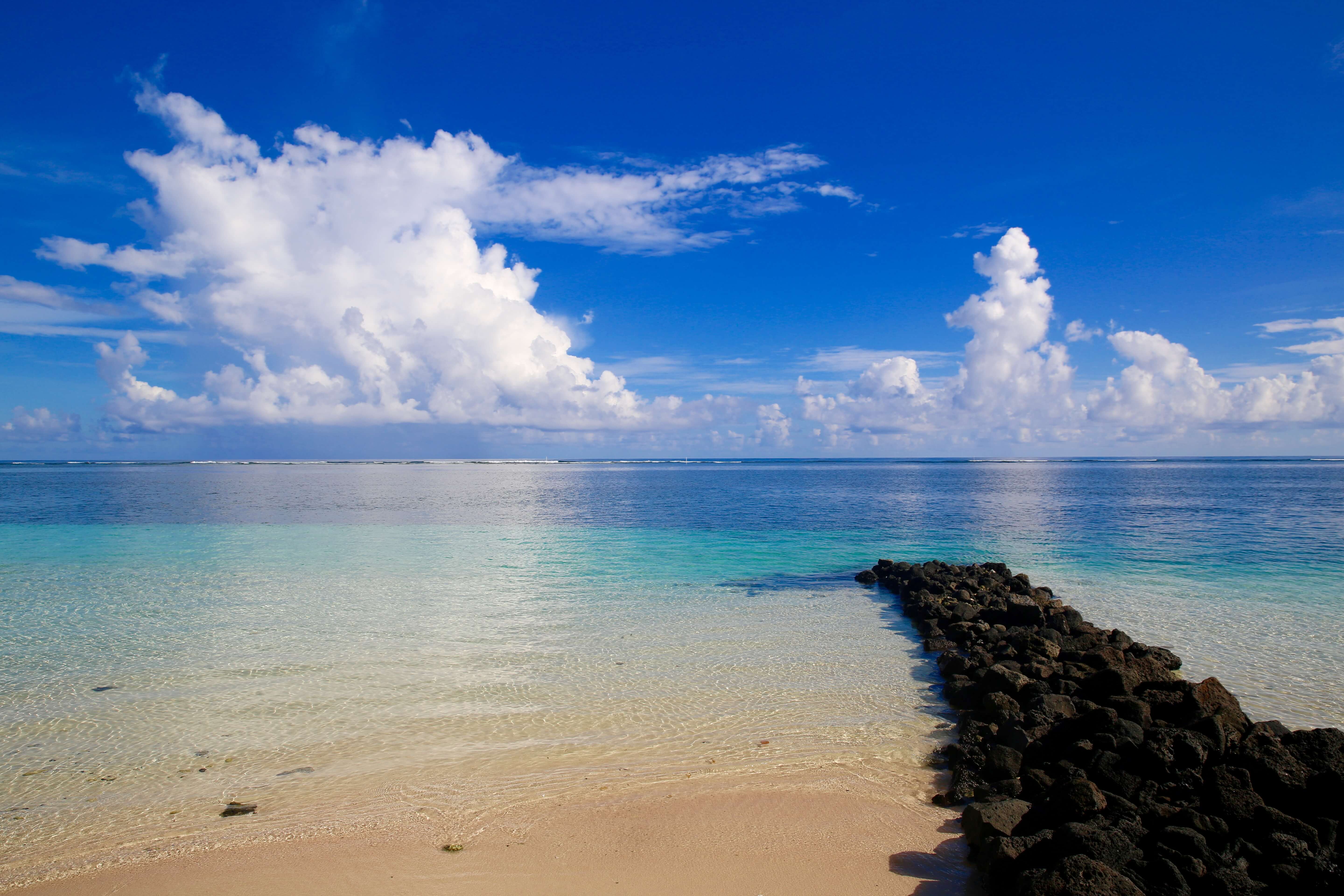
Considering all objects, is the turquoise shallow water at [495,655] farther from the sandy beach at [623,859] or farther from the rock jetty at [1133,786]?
the rock jetty at [1133,786]

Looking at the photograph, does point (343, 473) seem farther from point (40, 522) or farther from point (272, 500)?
point (40, 522)

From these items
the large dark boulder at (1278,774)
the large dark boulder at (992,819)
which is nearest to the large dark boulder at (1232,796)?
the large dark boulder at (1278,774)

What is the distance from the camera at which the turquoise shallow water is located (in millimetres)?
8602

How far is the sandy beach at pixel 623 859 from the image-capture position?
646 centimetres

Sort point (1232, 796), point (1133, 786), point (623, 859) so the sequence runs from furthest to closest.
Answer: point (1133, 786) → point (623, 859) → point (1232, 796)

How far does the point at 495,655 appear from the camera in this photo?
1393 centimetres

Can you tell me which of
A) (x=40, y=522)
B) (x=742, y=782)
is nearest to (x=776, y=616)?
(x=742, y=782)

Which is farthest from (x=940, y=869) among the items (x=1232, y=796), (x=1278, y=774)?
(x=1278, y=774)

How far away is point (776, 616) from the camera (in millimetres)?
17422

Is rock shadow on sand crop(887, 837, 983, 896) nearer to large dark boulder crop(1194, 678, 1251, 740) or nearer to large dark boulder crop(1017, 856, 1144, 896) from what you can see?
large dark boulder crop(1017, 856, 1144, 896)

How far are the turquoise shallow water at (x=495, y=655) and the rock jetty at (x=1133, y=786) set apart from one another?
1.18 metres

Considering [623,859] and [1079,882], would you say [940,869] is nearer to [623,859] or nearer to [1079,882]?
[1079,882]

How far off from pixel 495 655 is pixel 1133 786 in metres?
10.8

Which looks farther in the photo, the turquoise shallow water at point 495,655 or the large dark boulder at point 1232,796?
the turquoise shallow water at point 495,655
